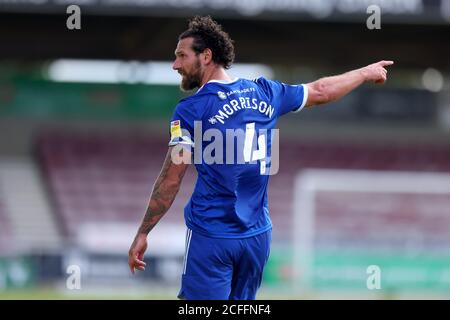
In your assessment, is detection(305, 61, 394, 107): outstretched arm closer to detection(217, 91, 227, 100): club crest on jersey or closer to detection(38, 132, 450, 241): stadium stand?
detection(217, 91, 227, 100): club crest on jersey

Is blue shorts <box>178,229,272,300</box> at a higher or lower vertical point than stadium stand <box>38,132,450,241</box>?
lower

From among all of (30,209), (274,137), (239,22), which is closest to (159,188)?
(274,137)

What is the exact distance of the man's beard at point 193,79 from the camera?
21.2ft

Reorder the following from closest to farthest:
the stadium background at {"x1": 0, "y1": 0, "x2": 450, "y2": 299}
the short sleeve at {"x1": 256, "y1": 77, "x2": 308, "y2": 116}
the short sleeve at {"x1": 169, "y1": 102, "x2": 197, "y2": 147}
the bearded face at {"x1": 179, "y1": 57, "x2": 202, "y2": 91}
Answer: the short sleeve at {"x1": 169, "y1": 102, "x2": 197, "y2": 147}, the bearded face at {"x1": 179, "y1": 57, "x2": 202, "y2": 91}, the short sleeve at {"x1": 256, "y1": 77, "x2": 308, "y2": 116}, the stadium background at {"x1": 0, "y1": 0, "x2": 450, "y2": 299}

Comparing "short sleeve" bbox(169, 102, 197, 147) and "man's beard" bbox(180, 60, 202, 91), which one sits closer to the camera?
"short sleeve" bbox(169, 102, 197, 147)

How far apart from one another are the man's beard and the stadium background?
11569mm

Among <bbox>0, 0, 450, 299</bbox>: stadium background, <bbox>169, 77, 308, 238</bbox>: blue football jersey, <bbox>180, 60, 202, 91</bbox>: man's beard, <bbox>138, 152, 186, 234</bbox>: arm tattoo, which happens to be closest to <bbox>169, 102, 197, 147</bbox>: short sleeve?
<bbox>169, 77, 308, 238</bbox>: blue football jersey

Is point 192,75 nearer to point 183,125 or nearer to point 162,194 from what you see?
point 183,125

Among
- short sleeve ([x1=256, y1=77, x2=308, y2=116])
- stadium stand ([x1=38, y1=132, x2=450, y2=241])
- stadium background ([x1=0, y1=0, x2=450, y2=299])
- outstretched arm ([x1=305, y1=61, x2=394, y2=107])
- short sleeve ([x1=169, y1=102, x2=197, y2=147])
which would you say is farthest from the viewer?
stadium stand ([x1=38, y1=132, x2=450, y2=241])

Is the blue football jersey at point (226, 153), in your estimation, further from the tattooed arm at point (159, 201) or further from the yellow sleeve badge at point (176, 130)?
the tattooed arm at point (159, 201)

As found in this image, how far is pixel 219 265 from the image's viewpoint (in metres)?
6.27

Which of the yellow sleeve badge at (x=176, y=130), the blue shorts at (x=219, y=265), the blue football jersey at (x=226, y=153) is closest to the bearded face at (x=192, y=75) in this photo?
the blue football jersey at (x=226, y=153)

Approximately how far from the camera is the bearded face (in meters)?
6.45

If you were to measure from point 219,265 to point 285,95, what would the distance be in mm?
1248
